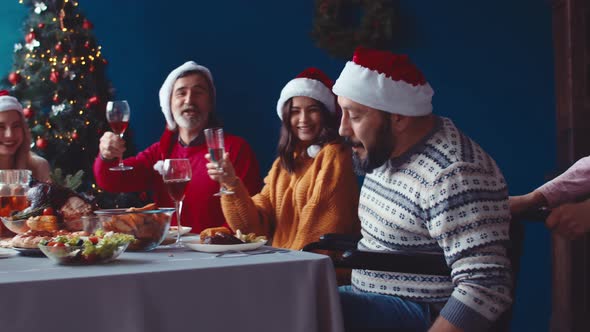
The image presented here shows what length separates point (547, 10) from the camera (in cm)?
424

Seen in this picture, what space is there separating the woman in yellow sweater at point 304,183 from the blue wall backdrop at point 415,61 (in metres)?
1.53

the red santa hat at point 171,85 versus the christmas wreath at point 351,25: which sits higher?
the christmas wreath at point 351,25

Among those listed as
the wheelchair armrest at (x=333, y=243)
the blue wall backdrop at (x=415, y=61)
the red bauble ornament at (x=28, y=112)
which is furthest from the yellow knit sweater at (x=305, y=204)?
the red bauble ornament at (x=28, y=112)

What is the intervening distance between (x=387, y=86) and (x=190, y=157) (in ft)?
6.16

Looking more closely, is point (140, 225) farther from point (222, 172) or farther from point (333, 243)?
point (222, 172)

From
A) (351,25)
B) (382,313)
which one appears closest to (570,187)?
(382,313)

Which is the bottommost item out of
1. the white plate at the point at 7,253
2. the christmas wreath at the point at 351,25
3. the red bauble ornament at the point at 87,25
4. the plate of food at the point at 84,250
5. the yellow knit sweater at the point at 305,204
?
the yellow knit sweater at the point at 305,204

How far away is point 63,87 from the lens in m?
→ 4.75

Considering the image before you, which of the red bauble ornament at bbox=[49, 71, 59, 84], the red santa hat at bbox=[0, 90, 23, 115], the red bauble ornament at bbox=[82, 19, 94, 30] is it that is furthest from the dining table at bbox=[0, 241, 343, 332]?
the red bauble ornament at bbox=[82, 19, 94, 30]

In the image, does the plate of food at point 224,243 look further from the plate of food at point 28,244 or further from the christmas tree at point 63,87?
the christmas tree at point 63,87

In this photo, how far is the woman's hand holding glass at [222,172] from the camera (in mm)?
2570

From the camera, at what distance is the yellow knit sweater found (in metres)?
2.80

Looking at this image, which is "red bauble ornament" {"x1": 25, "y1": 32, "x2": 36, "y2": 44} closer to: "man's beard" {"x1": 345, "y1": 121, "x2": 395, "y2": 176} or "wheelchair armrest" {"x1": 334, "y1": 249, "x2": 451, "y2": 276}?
"man's beard" {"x1": 345, "y1": 121, "x2": 395, "y2": 176}

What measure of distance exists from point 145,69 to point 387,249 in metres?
3.53
